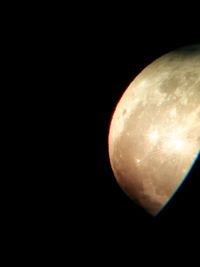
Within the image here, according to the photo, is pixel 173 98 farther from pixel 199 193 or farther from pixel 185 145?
pixel 199 193

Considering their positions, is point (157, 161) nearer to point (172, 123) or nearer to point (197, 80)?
point (172, 123)

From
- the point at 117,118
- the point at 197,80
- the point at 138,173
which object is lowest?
the point at 138,173

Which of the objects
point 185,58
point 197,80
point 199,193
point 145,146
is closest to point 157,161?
point 145,146

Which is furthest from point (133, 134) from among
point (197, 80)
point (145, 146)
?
point (197, 80)

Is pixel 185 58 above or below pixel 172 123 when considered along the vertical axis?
above

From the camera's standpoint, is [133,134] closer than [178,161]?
No

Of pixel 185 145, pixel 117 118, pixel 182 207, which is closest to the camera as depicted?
pixel 185 145

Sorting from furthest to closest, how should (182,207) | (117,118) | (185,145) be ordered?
(117,118)
(182,207)
(185,145)
